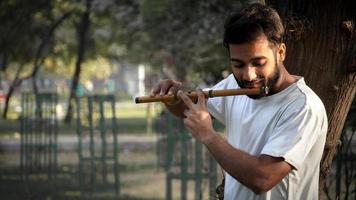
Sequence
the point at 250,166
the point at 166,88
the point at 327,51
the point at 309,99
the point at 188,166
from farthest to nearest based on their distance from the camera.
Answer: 1. the point at 188,166
2. the point at 327,51
3. the point at 166,88
4. the point at 309,99
5. the point at 250,166

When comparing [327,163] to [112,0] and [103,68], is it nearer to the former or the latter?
[112,0]

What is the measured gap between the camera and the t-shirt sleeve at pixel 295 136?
7.36ft

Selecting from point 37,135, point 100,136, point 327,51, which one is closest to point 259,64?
point 327,51

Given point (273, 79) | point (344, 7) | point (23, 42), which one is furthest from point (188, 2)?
point (23, 42)

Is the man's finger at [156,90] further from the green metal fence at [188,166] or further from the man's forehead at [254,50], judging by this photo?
the green metal fence at [188,166]

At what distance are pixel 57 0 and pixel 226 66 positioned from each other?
1493 centimetres

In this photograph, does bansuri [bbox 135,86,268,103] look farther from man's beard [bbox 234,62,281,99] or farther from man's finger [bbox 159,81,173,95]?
man's finger [bbox 159,81,173,95]

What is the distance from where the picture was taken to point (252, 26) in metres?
2.28

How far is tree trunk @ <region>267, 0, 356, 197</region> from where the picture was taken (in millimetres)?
3342

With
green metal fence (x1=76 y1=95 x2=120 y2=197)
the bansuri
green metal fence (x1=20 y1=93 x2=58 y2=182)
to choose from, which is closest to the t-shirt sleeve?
the bansuri

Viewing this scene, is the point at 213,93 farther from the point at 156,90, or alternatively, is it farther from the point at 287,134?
the point at 156,90

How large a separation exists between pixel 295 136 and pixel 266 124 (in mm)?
118

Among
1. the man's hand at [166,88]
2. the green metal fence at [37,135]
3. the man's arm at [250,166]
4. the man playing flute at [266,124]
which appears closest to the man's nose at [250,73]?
the man playing flute at [266,124]

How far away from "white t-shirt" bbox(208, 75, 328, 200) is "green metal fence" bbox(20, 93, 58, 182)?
8429 millimetres
